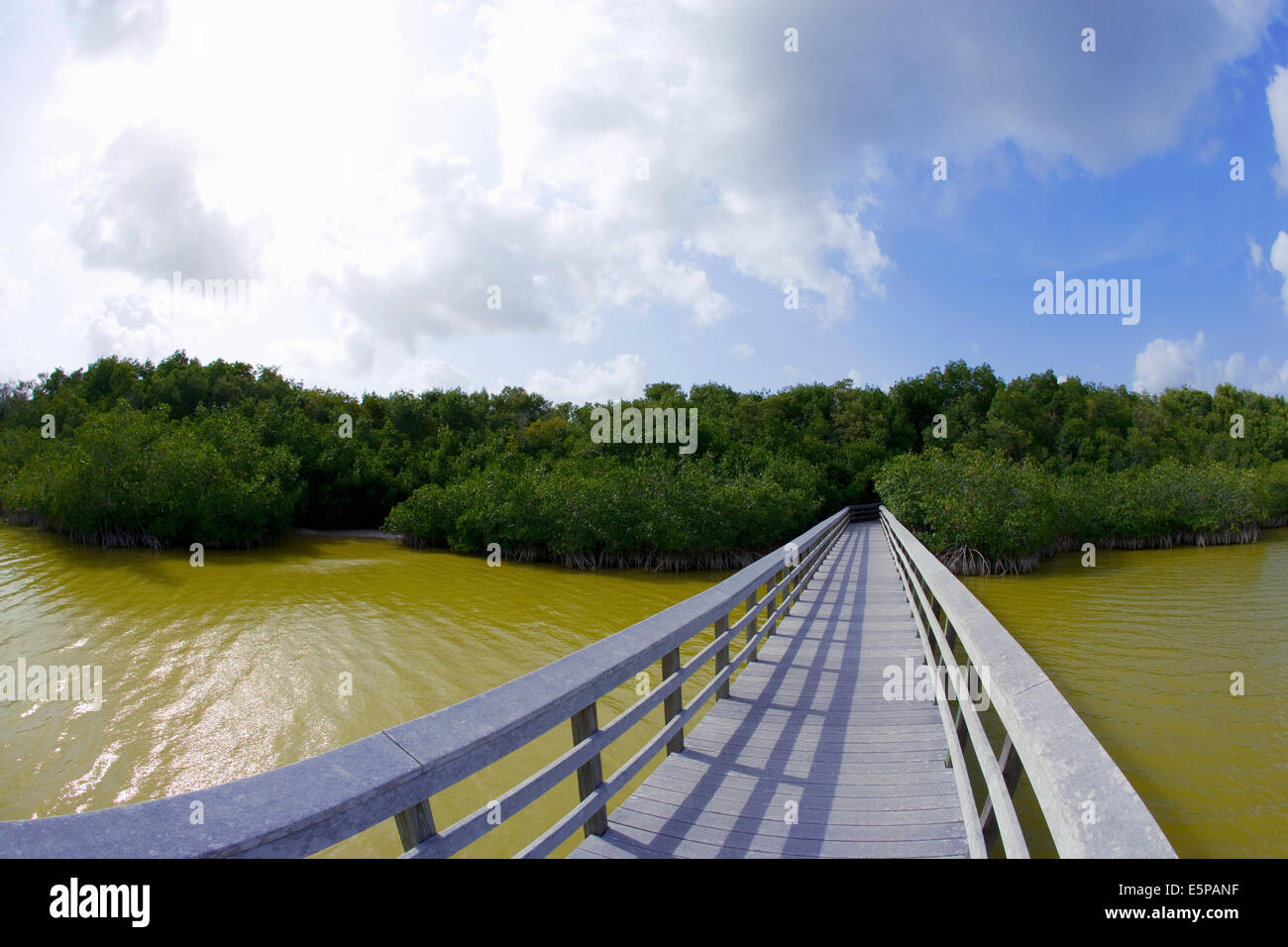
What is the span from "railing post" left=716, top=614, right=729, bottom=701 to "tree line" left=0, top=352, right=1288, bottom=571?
16.7 m

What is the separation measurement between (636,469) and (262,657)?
55.9 ft

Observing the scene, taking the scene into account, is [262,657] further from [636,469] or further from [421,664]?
[636,469]

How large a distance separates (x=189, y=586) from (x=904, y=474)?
25533mm

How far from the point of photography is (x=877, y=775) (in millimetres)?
3799

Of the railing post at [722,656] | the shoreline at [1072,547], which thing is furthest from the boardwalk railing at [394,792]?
the shoreline at [1072,547]

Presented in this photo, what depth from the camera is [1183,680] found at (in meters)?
10.1

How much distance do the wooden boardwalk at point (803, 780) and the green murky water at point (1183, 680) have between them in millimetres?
2449

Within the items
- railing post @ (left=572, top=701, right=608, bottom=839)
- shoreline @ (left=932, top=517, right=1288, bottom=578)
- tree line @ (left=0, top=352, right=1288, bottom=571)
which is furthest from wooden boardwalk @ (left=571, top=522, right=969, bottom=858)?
shoreline @ (left=932, top=517, right=1288, bottom=578)

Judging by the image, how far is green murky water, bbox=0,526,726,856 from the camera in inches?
269

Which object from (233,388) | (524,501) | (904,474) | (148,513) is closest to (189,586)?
(148,513)

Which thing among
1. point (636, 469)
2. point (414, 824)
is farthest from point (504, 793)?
point (636, 469)

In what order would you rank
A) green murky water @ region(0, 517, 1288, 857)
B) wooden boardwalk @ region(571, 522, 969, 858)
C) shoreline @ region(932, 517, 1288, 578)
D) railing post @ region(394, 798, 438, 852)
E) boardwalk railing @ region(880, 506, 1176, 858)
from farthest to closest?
shoreline @ region(932, 517, 1288, 578) → green murky water @ region(0, 517, 1288, 857) → wooden boardwalk @ region(571, 522, 969, 858) → railing post @ region(394, 798, 438, 852) → boardwalk railing @ region(880, 506, 1176, 858)

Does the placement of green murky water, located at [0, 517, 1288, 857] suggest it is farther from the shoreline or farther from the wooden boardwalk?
the wooden boardwalk
